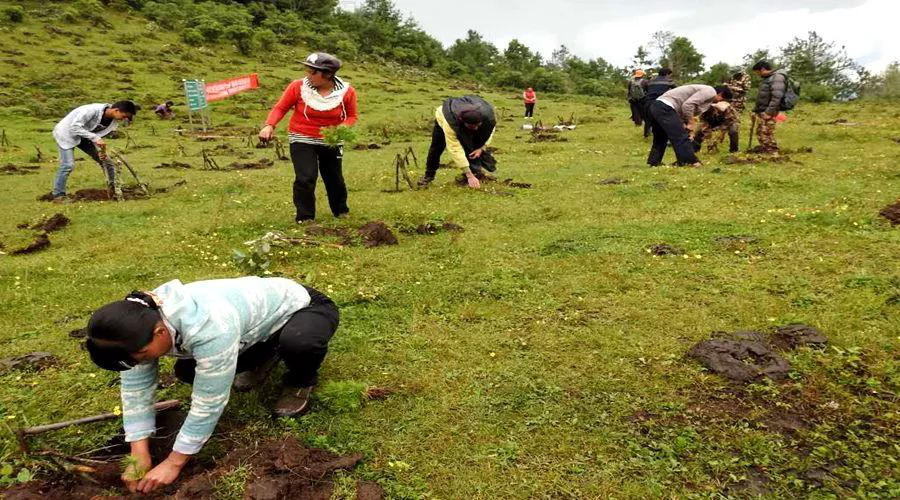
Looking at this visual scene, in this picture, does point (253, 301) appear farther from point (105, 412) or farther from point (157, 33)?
point (157, 33)

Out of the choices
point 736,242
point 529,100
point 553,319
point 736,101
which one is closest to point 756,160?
point 736,101

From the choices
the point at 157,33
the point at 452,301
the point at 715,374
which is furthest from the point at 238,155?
the point at 157,33

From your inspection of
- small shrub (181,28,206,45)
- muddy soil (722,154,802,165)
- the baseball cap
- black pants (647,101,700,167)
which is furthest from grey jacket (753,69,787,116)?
small shrub (181,28,206,45)

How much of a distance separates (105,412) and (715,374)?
4.21m

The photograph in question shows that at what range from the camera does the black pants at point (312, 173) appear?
7.60 m

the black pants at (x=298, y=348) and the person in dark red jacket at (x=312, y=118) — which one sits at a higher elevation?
the person in dark red jacket at (x=312, y=118)

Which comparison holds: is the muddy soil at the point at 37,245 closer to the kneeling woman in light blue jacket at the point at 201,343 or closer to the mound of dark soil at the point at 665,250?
the kneeling woman in light blue jacket at the point at 201,343

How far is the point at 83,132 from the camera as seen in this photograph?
9.79m

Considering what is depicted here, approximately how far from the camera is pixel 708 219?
7645 mm

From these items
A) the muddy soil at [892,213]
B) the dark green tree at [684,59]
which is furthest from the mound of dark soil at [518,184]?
the dark green tree at [684,59]

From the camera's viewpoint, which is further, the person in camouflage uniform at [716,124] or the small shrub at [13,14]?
the small shrub at [13,14]

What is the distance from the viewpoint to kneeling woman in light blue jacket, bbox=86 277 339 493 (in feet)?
8.48

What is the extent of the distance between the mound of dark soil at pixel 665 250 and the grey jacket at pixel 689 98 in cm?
541

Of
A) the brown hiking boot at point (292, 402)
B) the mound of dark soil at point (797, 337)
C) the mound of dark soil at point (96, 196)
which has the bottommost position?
the brown hiking boot at point (292, 402)
